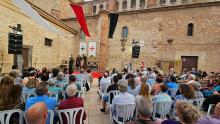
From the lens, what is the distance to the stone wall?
12.8 metres

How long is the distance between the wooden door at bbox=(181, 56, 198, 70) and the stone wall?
10528 millimetres

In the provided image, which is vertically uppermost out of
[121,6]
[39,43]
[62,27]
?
[121,6]

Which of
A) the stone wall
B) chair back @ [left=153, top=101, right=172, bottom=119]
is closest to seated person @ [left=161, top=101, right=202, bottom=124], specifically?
chair back @ [left=153, top=101, right=172, bottom=119]

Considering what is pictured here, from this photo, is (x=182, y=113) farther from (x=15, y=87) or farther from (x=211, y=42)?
(x=211, y=42)

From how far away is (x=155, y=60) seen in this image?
21703 mm

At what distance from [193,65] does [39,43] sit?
13360 millimetres

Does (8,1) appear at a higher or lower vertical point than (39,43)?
higher

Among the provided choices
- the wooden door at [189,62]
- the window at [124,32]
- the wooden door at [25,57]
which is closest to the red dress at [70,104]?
the wooden door at [25,57]

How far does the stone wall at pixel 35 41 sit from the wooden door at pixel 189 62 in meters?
10.5

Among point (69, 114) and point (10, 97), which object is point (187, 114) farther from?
point (10, 97)

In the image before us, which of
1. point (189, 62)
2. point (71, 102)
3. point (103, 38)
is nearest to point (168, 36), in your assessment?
point (189, 62)

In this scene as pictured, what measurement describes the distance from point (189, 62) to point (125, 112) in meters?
17.0

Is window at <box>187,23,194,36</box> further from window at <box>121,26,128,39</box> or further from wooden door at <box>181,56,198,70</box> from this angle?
window at <box>121,26,128,39</box>

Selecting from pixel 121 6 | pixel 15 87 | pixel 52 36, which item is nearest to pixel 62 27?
pixel 52 36
